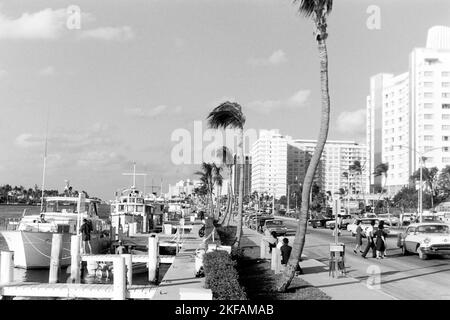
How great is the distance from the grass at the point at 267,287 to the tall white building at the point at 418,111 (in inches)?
4151

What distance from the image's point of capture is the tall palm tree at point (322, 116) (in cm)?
1467

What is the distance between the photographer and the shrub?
36.0 ft

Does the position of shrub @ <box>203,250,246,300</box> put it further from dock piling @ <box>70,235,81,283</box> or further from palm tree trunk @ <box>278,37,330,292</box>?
dock piling @ <box>70,235,81,283</box>

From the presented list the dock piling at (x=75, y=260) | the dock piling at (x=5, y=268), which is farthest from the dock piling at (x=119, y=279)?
the dock piling at (x=75, y=260)

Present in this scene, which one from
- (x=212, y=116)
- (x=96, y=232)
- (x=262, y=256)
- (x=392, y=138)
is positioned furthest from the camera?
(x=392, y=138)

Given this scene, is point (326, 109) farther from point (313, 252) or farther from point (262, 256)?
point (313, 252)

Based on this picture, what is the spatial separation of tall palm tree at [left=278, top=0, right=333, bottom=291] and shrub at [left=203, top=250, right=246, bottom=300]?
158 centimetres

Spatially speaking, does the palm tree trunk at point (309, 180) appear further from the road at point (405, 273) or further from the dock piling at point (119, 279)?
the dock piling at point (119, 279)

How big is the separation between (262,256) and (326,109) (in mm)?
11496

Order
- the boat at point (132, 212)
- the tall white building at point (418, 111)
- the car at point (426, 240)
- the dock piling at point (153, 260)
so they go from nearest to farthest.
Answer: the car at point (426, 240) → the dock piling at point (153, 260) → the boat at point (132, 212) → the tall white building at point (418, 111)

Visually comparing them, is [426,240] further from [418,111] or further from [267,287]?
[418,111]

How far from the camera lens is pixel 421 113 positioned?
128 meters

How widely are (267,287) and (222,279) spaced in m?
4.05
